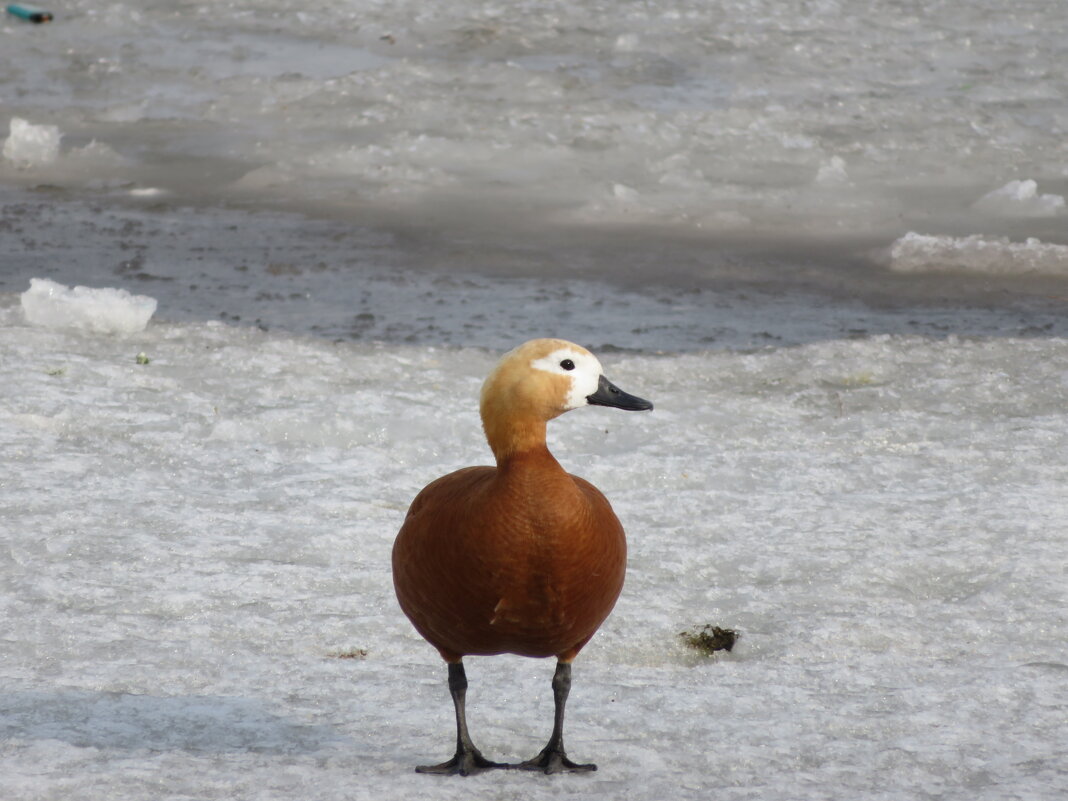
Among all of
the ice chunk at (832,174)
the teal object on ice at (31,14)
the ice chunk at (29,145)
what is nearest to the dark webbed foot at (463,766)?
the ice chunk at (832,174)

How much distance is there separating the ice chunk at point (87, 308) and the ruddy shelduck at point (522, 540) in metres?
4.29

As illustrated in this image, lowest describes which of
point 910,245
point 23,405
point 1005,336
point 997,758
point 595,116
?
point 997,758

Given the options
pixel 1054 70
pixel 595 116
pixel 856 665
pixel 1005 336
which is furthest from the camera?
pixel 1054 70

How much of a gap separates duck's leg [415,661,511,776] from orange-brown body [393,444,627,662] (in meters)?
0.18

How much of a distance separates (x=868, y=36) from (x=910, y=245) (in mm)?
5247

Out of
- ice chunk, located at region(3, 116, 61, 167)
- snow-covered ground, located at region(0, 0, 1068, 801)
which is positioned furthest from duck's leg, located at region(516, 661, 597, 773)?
ice chunk, located at region(3, 116, 61, 167)

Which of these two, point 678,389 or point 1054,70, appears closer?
point 678,389

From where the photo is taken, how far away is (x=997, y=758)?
347cm

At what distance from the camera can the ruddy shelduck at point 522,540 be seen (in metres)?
3.08

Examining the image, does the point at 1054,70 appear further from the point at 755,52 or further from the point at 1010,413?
the point at 1010,413

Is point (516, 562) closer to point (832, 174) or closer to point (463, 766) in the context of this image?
point (463, 766)

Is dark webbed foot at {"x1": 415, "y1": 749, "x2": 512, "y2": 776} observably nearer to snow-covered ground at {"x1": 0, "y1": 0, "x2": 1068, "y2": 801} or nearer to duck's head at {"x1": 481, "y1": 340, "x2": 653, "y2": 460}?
snow-covered ground at {"x1": 0, "y1": 0, "x2": 1068, "y2": 801}

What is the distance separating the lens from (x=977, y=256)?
30.5 feet

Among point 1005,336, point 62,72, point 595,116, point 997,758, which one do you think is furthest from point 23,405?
point 62,72
